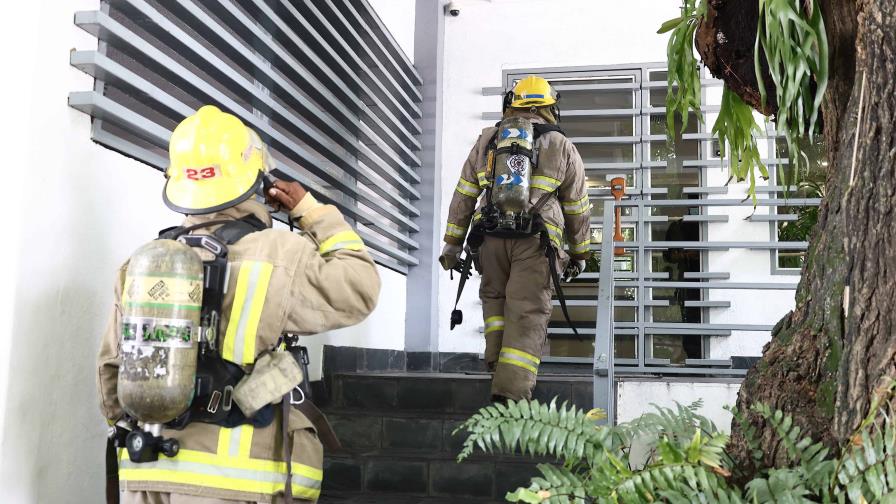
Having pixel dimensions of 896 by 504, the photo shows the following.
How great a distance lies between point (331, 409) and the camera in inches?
186

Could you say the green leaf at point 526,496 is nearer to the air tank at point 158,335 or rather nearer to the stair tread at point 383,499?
the air tank at point 158,335

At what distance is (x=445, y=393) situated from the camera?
4.72 meters

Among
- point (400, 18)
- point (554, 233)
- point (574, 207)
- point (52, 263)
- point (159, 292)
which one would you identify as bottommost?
point (159, 292)

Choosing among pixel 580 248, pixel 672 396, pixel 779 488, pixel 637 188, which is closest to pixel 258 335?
pixel 779 488

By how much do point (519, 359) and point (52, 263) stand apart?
7.92 feet

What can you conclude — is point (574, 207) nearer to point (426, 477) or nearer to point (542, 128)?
point (542, 128)

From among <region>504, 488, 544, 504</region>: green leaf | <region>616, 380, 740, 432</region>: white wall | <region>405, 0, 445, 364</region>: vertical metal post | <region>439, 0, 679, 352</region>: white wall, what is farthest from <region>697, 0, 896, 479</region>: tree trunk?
<region>439, 0, 679, 352</region>: white wall

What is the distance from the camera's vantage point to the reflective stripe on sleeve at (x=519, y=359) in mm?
4191

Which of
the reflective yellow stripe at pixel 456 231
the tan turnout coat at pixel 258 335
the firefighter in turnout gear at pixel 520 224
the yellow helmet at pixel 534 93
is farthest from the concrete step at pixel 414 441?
the tan turnout coat at pixel 258 335

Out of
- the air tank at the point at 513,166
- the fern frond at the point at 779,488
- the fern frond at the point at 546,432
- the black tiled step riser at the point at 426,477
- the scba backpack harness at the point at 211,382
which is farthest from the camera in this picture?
the air tank at the point at 513,166

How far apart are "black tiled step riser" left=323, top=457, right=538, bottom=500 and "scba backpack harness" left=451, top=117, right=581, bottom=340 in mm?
885

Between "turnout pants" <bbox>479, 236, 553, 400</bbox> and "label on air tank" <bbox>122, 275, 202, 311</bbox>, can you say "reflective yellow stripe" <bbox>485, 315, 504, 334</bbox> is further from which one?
"label on air tank" <bbox>122, 275, 202, 311</bbox>

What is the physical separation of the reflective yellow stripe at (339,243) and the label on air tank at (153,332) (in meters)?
0.49

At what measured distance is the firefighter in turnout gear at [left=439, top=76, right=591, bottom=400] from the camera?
4.21m
